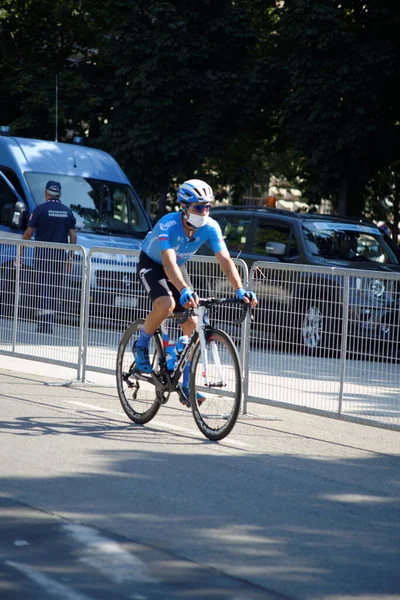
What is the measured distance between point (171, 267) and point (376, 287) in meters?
1.62

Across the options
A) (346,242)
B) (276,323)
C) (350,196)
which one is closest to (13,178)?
(346,242)

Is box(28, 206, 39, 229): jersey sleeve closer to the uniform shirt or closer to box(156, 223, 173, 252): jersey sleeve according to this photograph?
the uniform shirt

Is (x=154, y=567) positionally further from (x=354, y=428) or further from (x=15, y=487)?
(x=354, y=428)

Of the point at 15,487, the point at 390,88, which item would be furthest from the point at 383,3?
the point at 15,487

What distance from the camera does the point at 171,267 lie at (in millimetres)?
7680

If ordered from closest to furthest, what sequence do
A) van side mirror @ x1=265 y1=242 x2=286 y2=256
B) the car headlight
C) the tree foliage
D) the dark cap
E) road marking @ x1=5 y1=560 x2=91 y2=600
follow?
road marking @ x1=5 y1=560 x2=91 y2=600, the car headlight, van side mirror @ x1=265 y1=242 x2=286 y2=256, the dark cap, the tree foliage

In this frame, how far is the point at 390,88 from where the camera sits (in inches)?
878

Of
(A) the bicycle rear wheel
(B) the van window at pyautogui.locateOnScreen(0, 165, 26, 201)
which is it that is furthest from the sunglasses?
(B) the van window at pyautogui.locateOnScreen(0, 165, 26, 201)

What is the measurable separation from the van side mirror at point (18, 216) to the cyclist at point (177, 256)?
26.3 feet

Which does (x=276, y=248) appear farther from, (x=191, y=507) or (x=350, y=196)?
(x=350, y=196)

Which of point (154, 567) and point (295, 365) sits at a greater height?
point (295, 365)

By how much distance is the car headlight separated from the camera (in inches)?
324

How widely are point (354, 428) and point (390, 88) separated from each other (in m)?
14.6

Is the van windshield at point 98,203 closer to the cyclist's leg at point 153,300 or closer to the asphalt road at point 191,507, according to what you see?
the asphalt road at point 191,507
